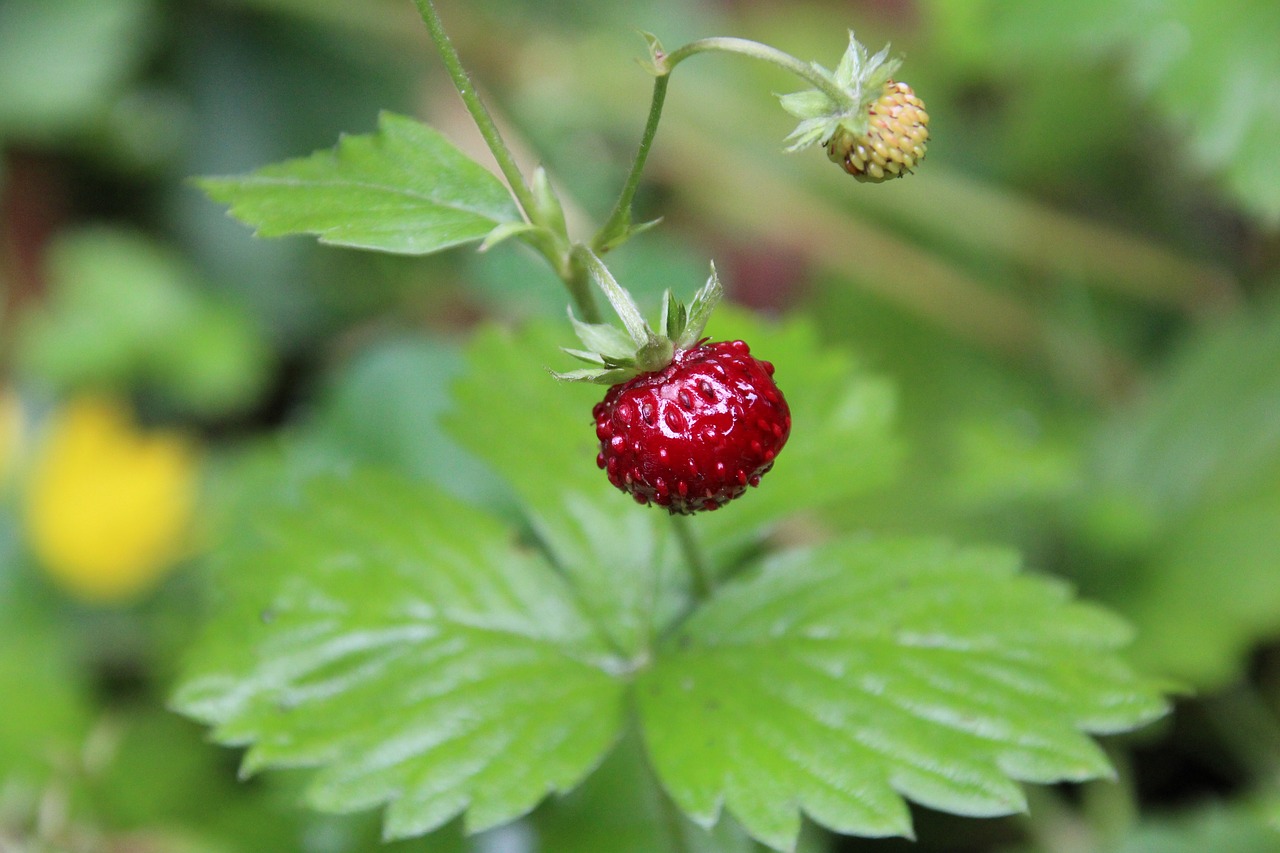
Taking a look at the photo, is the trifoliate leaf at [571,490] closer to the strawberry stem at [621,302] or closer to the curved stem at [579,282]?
the curved stem at [579,282]

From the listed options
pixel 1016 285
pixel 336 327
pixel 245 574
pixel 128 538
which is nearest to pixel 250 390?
pixel 336 327

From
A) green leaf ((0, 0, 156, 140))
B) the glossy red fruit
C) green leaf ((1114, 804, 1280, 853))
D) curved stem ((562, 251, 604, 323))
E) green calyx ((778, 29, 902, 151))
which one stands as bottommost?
green leaf ((1114, 804, 1280, 853))

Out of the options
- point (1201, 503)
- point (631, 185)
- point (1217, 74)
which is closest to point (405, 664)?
point (631, 185)

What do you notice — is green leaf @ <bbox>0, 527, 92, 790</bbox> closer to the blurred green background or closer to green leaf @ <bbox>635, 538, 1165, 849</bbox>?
the blurred green background

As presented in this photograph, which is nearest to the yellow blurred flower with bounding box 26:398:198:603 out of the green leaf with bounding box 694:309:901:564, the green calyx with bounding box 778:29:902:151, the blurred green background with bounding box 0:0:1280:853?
the blurred green background with bounding box 0:0:1280:853

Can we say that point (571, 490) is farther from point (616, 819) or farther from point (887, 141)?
point (887, 141)
